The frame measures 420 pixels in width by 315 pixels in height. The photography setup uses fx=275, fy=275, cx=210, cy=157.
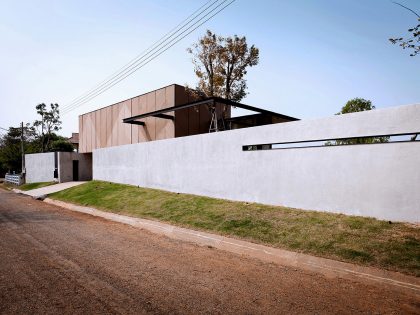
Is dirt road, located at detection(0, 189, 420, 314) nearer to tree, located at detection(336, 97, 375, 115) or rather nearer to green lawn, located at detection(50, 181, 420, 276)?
green lawn, located at detection(50, 181, 420, 276)

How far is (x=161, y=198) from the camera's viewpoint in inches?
551

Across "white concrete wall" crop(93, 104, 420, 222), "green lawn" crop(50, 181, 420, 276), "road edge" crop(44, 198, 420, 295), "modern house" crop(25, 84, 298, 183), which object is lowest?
"road edge" crop(44, 198, 420, 295)

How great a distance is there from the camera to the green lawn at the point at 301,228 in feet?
19.6

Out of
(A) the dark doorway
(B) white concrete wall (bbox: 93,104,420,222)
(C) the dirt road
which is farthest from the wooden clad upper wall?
(C) the dirt road

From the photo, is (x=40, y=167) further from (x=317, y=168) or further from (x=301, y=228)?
(x=301, y=228)

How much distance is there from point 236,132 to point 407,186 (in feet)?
21.9

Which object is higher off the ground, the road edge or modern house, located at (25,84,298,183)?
modern house, located at (25,84,298,183)

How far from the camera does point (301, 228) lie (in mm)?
7895

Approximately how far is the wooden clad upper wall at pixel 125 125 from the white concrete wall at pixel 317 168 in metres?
6.81

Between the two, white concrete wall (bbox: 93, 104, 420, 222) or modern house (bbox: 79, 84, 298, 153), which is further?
modern house (bbox: 79, 84, 298, 153)

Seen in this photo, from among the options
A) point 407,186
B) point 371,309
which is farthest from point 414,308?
point 407,186

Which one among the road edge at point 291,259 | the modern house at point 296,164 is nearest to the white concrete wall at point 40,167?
the modern house at point 296,164

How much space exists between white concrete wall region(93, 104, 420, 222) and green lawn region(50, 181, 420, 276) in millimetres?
445

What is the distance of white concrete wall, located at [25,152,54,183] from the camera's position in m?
30.7
